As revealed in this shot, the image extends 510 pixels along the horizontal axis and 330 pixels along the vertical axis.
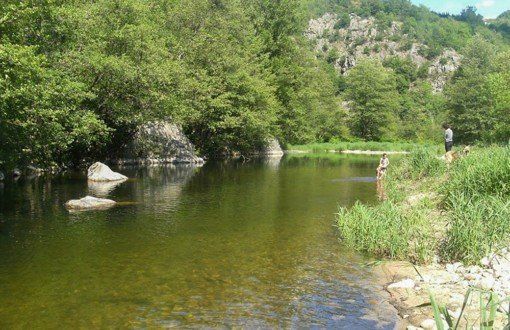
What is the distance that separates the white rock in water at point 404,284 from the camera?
33.6 ft

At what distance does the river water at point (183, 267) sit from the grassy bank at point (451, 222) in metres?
0.85

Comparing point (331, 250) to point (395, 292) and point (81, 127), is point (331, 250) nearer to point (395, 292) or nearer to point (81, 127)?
point (395, 292)

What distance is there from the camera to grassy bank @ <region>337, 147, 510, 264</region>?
36.8ft

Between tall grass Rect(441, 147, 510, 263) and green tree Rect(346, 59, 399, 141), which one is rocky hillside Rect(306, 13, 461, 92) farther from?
tall grass Rect(441, 147, 510, 263)

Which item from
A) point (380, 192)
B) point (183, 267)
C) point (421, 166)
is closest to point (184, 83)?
point (380, 192)

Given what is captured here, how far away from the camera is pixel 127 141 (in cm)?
4456

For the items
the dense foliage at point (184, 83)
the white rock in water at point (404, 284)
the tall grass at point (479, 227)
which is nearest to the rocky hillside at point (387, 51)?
the dense foliage at point (184, 83)

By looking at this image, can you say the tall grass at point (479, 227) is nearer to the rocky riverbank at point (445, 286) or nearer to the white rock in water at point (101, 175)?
the rocky riverbank at point (445, 286)

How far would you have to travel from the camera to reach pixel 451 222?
12047mm

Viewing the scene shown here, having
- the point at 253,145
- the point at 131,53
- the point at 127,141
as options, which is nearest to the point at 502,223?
the point at 131,53

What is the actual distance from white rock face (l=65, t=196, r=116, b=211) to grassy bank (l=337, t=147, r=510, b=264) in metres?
10.8

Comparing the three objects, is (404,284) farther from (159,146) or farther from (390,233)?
(159,146)

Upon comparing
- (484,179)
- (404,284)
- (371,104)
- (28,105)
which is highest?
(371,104)

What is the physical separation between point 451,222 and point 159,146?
3849 cm
